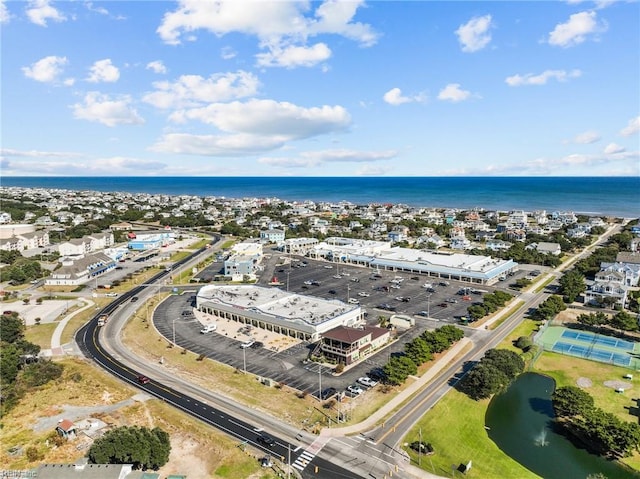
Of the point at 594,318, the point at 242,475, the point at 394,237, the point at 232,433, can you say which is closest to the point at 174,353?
the point at 232,433

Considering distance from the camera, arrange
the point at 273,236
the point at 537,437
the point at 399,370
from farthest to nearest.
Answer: the point at 273,236 < the point at 399,370 < the point at 537,437

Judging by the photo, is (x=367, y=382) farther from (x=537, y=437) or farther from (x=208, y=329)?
(x=208, y=329)

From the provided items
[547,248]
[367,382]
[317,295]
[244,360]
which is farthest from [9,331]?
[547,248]

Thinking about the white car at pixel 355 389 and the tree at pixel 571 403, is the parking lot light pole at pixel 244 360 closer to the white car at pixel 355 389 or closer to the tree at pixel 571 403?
the white car at pixel 355 389

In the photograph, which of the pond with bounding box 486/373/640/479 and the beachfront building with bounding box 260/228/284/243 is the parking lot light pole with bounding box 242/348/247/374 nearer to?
the pond with bounding box 486/373/640/479

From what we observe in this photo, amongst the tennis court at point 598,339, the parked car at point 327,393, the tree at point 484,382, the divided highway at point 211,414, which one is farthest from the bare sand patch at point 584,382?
the divided highway at point 211,414

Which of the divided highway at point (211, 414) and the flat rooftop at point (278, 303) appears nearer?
the divided highway at point (211, 414)
